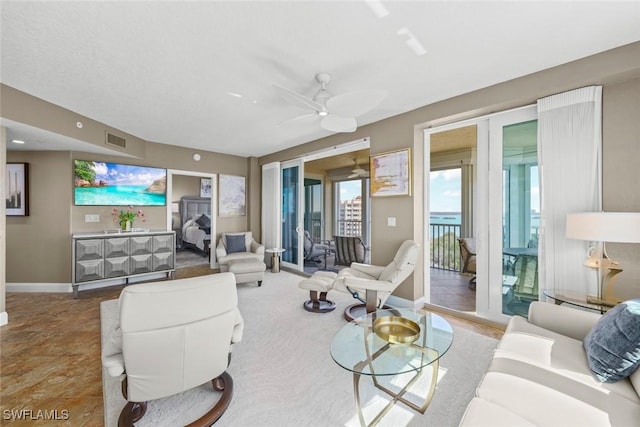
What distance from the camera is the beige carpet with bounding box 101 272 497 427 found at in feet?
5.40

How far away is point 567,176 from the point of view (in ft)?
8.00

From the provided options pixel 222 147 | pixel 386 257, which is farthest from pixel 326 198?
pixel 386 257

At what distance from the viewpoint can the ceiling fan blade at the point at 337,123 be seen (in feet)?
8.38

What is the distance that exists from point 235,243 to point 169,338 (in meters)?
4.01

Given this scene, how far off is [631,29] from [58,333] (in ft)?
19.3

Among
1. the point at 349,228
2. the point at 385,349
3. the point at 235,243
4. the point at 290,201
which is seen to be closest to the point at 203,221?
the point at 235,243

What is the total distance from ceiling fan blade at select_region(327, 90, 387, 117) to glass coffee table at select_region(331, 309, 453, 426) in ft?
5.86

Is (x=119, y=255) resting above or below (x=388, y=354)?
above

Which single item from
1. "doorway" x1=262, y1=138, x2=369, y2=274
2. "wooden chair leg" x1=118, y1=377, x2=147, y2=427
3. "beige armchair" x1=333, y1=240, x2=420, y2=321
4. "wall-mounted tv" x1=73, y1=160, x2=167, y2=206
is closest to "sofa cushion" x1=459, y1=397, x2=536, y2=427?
"beige armchair" x1=333, y1=240, x2=420, y2=321

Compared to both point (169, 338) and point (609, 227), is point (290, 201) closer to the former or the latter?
point (169, 338)

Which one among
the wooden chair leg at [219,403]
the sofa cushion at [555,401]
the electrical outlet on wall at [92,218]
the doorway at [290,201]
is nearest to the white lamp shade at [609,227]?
the sofa cushion at [555,401]

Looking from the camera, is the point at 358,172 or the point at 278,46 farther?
the point at 358,172

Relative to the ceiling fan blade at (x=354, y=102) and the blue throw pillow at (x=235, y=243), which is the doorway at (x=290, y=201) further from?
the ceiling fan blade at (x=354, y=102)

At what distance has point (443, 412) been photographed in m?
1.69
